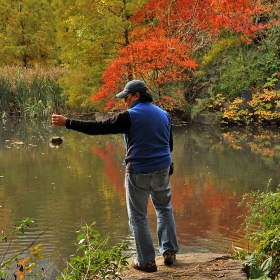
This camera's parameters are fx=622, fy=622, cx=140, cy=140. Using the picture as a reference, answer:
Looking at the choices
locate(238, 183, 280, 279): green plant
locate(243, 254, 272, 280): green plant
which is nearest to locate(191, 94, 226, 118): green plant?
locate(238, 183, 280, 279): green plant

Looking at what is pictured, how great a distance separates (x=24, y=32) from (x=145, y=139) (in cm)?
2705

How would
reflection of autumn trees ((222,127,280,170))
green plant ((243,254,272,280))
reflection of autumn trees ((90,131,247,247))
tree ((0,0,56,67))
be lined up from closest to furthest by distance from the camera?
green plant ((243,254,272,280))
reflection of autumn trees ((90,131,247,247))
reflection of autumn trees ((222,127,280,170))
tree ((0,0,56,67))

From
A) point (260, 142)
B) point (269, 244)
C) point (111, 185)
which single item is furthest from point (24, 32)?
point (269, 244)

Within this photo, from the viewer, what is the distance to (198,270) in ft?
15.1

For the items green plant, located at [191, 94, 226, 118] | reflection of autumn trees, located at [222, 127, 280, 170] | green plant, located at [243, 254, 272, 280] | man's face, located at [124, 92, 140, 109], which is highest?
man's face, located at [124, 92, 140, 109]

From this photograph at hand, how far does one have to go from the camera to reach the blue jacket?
444 centimetres

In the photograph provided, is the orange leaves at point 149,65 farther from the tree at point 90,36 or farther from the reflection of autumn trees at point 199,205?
the reflection of autumn trees at point 199,205

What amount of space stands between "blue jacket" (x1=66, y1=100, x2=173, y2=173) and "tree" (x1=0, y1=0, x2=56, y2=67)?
85.4 feet

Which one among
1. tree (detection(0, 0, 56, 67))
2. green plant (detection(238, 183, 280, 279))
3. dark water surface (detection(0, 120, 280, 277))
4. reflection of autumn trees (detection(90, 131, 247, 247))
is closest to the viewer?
green plant (detection(238, 183, 280, 279))

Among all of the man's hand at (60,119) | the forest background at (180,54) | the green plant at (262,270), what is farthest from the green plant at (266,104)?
the man's hand at (60,119)

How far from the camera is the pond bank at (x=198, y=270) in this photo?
4.45m

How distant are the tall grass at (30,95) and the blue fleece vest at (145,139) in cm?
1877

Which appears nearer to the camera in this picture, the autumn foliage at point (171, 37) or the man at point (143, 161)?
the man at point (143, 161)

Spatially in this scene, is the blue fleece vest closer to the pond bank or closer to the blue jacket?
the blue jacket
